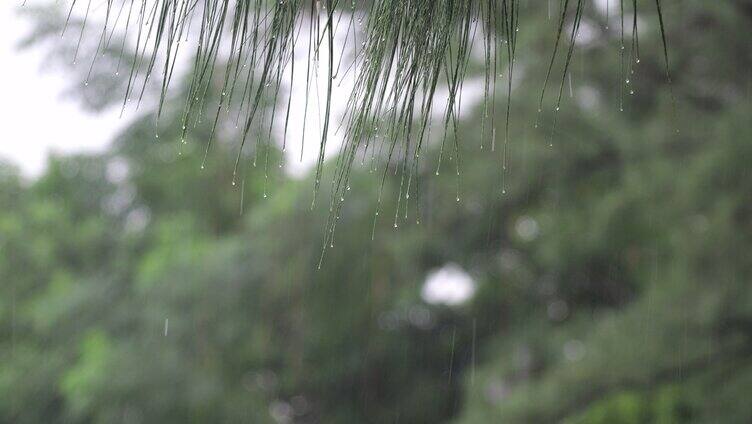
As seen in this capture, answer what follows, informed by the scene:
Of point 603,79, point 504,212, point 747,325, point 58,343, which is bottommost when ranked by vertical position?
point 58,343

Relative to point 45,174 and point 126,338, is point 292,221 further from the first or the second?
point 45,174

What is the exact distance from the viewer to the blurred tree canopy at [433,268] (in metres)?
4.27

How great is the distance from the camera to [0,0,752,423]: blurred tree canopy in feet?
14.0

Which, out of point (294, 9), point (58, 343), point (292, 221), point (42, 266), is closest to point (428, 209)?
point (292, 221)

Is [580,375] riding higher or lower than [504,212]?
lower

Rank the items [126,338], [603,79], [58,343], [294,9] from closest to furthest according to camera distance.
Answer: [294,9]
[603,79]
[126,338]
[58,343]

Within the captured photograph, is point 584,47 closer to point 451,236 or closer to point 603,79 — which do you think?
point 603,79

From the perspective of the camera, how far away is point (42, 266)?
26.1 ft

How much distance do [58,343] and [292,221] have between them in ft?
8.47

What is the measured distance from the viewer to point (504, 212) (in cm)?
551

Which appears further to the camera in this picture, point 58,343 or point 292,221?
point 58,343

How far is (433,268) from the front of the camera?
581 centimetres

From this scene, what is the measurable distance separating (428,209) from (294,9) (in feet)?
14.8

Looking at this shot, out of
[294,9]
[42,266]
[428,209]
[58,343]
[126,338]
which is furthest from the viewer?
[42,266]
